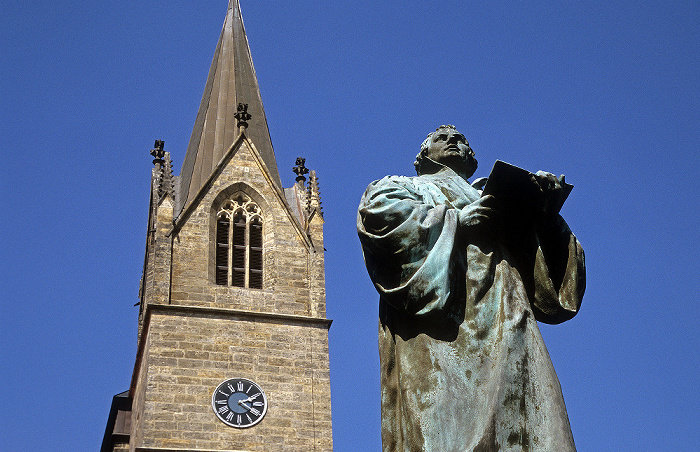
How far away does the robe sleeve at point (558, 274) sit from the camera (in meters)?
3.96

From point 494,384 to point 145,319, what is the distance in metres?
25.4

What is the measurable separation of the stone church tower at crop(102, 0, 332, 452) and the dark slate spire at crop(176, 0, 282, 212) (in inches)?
2.9

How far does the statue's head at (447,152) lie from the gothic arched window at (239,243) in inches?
981

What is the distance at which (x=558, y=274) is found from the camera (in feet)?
13.2

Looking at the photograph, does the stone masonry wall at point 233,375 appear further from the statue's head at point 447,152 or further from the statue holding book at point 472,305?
the statue holding book at point 472,305

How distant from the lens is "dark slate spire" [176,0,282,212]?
32156mm

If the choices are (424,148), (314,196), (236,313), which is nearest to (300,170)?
(314,196)

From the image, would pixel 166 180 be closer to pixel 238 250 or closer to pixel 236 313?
pixel 238 250

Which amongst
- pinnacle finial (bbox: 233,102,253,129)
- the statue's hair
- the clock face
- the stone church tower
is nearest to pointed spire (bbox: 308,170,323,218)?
the stone church tower

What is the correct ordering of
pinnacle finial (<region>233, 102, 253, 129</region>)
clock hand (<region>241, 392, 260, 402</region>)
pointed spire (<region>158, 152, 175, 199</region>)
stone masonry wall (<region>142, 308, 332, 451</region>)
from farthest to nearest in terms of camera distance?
pinnacle finial (<region>233, 102, 253, 129</region>)
pointed spire (<region>158, 152, 175, 199</region>)
clock hand (<region>241, 392, 260, 402</region>)
stone masonry wall (<region>142, 308, 332, 451</region>)

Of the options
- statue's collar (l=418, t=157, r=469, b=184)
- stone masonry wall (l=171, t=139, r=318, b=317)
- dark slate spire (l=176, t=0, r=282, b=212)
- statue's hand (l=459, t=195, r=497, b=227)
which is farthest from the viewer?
dark slate spire (l=176, t=0, r=282, b=212)

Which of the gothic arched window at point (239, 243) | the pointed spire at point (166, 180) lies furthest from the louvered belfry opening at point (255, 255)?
the pointed spire at point (166, 180)

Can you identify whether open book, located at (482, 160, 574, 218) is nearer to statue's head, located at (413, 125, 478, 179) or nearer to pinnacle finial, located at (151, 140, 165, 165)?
statue's head, located at (413, 125, 478, 179)

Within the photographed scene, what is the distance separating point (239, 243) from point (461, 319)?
26709 millimetres
